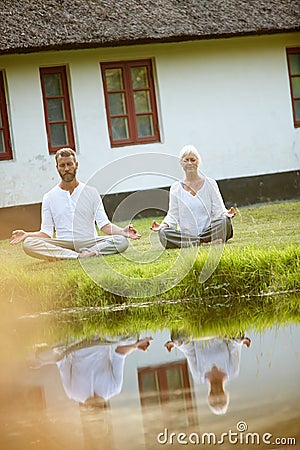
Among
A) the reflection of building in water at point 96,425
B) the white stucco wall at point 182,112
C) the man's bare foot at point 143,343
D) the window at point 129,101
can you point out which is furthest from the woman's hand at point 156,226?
the window at point 129,101

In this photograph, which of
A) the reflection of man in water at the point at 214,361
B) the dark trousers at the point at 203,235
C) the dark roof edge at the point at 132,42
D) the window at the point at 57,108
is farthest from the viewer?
the window at the point at 57,108

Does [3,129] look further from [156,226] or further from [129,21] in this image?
[156,226]

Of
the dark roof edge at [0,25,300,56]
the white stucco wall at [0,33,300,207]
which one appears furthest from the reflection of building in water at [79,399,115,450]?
the dark roof edge at [0,25,300,56]

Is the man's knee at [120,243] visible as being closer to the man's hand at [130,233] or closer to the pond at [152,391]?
the man's hand at [130,233]

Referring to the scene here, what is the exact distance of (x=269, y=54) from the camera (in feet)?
59.4

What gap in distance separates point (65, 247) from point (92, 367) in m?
4.64

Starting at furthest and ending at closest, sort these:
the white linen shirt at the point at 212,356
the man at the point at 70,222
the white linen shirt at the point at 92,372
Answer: the man at the point at 70,222
the white linen shirt at the point at 212,356
the white linen shirt at the point at 92,372

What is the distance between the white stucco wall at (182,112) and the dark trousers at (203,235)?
14.3 ft

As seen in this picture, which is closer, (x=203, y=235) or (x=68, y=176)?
(x=68, y=176)

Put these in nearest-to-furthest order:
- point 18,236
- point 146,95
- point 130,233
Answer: point 130,233 → point 18,236 → point 146,95

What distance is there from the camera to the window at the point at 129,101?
17156 mm

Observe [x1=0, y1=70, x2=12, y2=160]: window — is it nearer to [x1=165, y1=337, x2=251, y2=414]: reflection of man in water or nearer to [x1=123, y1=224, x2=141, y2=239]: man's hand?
[x1=123, y1=224, x2=141, y2=239]: man's hand

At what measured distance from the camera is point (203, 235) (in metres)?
11.2

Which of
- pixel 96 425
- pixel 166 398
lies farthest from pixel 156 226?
pixel 96 425
